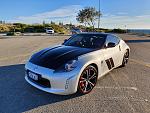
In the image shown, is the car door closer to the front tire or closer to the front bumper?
the front tire

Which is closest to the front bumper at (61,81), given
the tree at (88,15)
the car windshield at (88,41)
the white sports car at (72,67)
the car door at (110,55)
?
the white sports car at (72,67)

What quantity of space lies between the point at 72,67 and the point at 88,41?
70.2 inches

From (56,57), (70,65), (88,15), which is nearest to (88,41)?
(56,57)

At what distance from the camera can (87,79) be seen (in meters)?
4.43

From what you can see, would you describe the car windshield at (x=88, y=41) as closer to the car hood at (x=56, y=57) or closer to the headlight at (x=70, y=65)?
the car hood at (x=56, y=57)

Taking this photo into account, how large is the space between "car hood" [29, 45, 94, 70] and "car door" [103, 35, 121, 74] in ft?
1.95

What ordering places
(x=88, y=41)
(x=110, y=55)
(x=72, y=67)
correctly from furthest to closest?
(x=88, y=41) < (x=110, y=55) < (x=72, y=67)

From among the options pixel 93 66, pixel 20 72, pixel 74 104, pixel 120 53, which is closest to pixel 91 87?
pixel 93 66

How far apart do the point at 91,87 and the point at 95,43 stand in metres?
1.42

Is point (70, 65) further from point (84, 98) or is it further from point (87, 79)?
point (84, 98)

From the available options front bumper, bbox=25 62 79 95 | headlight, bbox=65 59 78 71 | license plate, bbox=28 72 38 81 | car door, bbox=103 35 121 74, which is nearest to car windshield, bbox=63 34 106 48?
car door, bbox=103 35 121 74

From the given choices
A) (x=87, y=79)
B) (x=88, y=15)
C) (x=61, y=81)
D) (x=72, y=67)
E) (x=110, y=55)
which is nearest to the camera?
(x=61, y=81)

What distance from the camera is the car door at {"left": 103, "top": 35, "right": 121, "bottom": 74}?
518 centimetres

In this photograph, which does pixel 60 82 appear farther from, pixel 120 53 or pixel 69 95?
pixel 120 53
